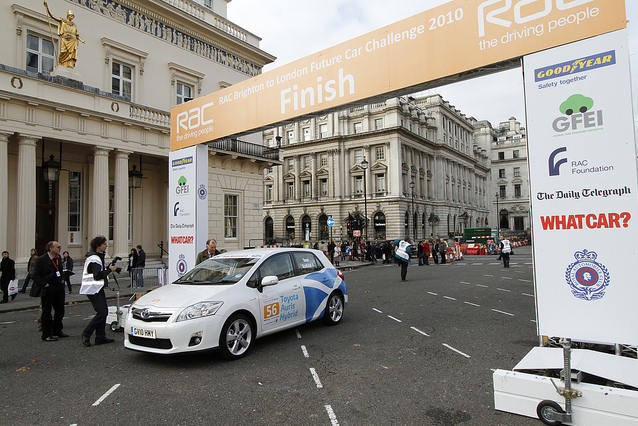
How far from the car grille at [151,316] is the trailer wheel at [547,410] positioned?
4520mm

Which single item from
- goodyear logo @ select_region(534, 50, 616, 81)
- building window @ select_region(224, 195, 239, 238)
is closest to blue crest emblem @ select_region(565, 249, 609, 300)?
goodyear logo @ select_region(534, 50, 616, 81)

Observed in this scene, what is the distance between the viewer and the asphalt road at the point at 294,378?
13.7ft

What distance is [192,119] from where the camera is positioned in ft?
35.7

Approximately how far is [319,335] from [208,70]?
19433mm

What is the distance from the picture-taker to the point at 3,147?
14.8 meters

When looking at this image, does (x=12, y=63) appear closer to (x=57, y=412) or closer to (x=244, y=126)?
(x=244, y=126)

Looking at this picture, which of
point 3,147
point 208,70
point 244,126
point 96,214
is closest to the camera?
point 244,126

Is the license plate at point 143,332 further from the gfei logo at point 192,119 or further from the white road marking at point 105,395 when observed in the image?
the gfei logo at point 192,119

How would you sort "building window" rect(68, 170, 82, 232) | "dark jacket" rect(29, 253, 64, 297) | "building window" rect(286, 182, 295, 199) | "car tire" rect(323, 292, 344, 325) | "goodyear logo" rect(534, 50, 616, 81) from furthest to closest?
1. "building window" rect(286, 182, 295, 199)
2. "building window" rect(68, 170, 82, 232)
3. "car tire" rect(323, 292, 344, 325)
4. "dark jacket" rect(29, 253, 64, 297)
5. "goodyear logo" rect(534, 50, 616, 81)

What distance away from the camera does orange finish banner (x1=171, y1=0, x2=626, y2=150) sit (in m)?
5.39

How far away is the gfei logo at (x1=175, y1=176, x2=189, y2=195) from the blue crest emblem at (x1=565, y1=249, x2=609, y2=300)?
8.66 meters

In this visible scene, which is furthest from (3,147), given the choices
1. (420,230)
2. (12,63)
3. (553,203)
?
(420,230)

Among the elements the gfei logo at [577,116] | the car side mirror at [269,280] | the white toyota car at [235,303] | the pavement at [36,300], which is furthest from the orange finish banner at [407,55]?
the pavement at [36,300]

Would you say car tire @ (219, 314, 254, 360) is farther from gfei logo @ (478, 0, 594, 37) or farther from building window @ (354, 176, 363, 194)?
building window @ (354, 176, 363, 194)
